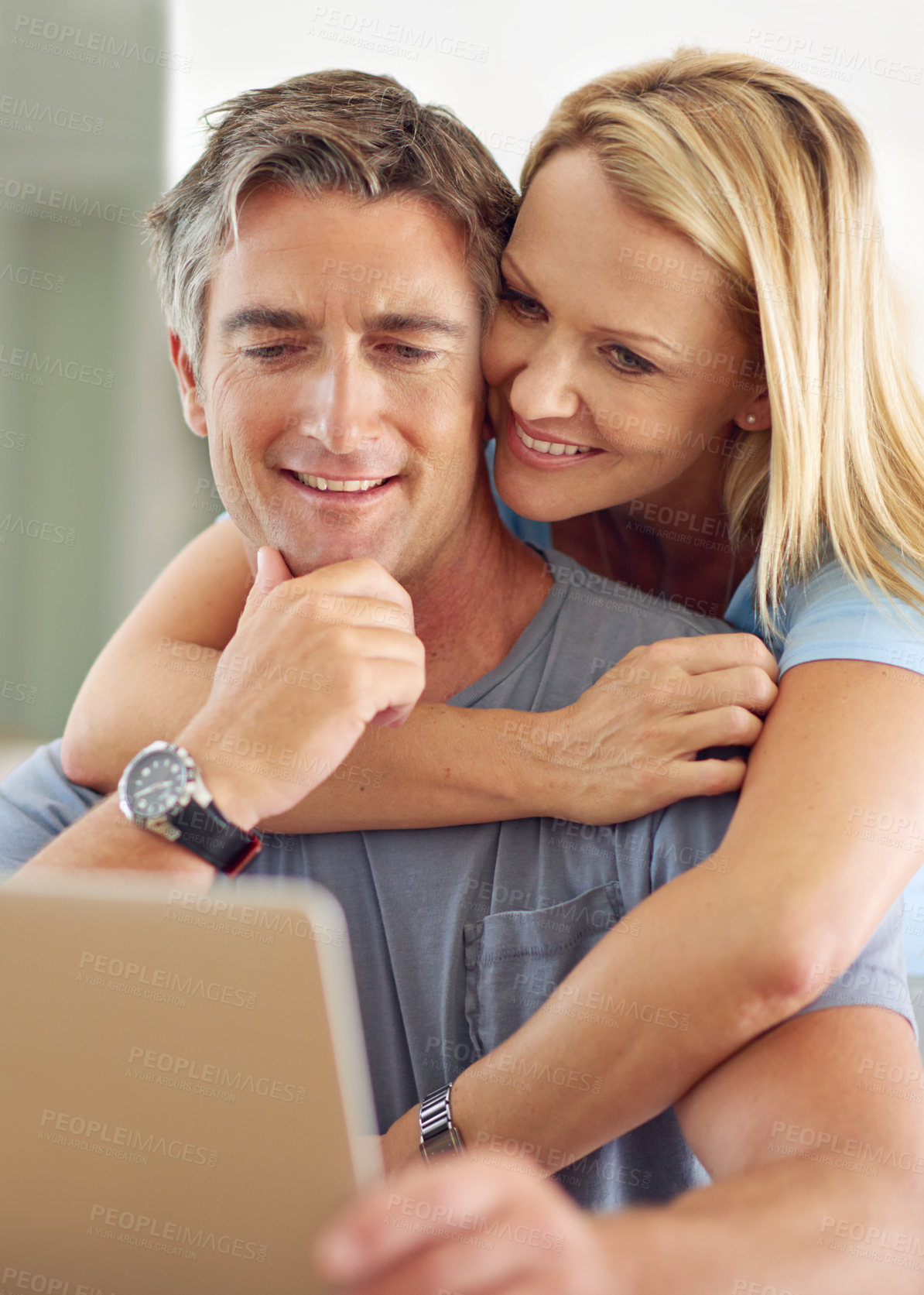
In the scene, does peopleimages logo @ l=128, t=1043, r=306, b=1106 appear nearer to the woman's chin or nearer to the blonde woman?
the blonde woman

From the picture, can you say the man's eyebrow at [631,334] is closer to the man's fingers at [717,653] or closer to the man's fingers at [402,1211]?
the man's fingers at [717,653]

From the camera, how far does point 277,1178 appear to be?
71 centimetres

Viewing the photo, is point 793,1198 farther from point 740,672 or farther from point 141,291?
point 141,291

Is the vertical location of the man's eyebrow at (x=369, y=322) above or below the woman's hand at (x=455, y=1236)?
above

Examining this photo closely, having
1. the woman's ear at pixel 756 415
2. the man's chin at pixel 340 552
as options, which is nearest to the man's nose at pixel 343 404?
the man's chin at pixel 340 552

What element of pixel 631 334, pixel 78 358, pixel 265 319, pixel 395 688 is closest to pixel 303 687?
pixel 395 688

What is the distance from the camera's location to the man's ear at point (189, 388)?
5.19ft

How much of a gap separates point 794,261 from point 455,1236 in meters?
1.12

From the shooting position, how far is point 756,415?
1.50 metres

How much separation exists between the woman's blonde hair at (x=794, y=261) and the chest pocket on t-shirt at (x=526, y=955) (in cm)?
40

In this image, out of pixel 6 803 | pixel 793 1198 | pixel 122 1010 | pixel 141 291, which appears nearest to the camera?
pixel 122 1010

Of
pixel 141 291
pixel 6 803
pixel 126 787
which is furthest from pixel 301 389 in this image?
pixel 141 291

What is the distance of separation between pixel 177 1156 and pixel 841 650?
81 centimetres

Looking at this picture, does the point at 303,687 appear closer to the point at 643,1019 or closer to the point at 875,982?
the point at 643,1019
